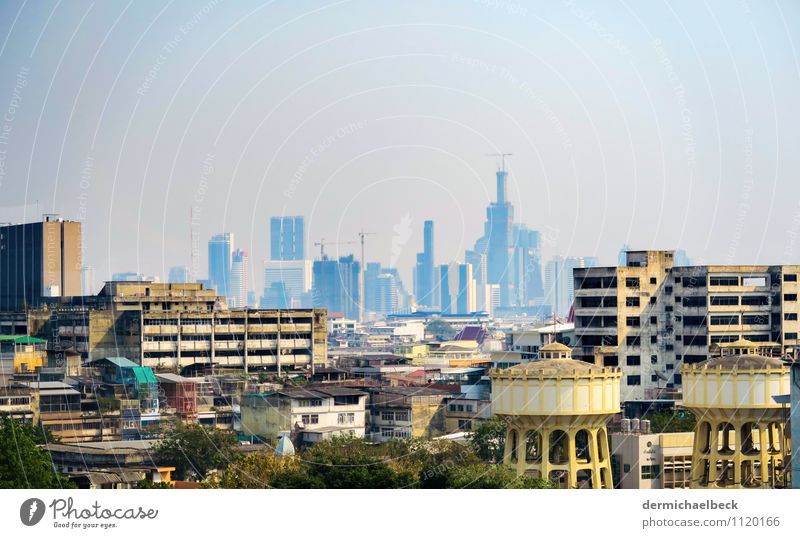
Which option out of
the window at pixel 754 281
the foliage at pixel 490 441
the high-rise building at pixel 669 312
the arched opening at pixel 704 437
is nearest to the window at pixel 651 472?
the arched opening at pixel 704 437

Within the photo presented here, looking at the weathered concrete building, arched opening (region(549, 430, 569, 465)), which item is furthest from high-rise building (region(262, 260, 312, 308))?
arched opening (region(549, 430, 569, 465))

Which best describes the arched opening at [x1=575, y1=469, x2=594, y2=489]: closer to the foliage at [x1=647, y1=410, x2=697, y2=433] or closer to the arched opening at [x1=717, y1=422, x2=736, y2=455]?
the arched opening at [x1=717, y1=422, x2=736, y2=455]

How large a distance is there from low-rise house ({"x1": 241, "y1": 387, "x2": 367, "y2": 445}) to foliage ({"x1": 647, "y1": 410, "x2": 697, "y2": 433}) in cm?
655

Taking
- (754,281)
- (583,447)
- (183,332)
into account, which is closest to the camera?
(583,447)

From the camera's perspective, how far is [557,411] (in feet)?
75.4

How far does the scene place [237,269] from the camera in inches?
3738

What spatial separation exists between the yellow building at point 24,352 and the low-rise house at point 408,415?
8.78 m

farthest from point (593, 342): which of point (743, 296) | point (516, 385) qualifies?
point (516, 385)

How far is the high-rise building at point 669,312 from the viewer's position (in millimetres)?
38438

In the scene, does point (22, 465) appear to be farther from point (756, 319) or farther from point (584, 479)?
point (756, 319)

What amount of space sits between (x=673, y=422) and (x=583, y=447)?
17.8 ft

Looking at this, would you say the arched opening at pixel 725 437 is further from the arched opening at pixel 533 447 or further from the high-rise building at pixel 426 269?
the high-rise building at pixel 426 269

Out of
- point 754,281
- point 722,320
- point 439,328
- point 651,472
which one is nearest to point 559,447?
point 651,472
